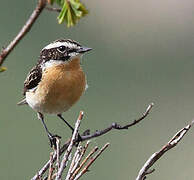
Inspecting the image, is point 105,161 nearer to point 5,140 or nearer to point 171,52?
point 5,140

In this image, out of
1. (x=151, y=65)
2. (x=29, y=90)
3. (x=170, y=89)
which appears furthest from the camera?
(x=151, y=65)

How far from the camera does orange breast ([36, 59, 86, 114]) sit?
480cm

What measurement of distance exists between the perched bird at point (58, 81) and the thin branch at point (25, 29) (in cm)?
240

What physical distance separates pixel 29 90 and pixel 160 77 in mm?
17722

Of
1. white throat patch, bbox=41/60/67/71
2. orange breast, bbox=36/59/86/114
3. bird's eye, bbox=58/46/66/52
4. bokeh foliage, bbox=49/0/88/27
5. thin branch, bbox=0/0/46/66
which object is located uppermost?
thin branch, bbox=0/0/46/66

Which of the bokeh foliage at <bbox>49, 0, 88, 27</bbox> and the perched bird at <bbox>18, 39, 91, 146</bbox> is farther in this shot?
the perched bird at <bbox>18, 39, 91, 146</bbox>

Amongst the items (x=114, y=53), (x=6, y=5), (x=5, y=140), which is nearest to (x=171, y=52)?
(x=114, y=53)

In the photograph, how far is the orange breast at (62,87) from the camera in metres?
4.80

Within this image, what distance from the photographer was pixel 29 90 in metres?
5.22

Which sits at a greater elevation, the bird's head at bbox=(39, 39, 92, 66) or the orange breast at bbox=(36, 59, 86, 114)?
the bird's head at bbox=(39, 39, 92, 66)

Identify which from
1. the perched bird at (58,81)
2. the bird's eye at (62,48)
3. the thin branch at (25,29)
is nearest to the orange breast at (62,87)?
the perched bird at (58,81)

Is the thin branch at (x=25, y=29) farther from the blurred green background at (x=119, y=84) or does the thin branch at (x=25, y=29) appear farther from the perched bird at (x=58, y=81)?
the blurred green background at (x=119, y=84)

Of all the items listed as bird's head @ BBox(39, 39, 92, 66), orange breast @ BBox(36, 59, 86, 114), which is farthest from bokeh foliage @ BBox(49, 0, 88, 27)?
orange breast @ BBox(36, 59, 86, 114)

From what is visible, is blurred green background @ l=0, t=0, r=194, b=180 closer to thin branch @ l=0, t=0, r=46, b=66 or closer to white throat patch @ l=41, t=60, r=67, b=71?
white throat patch @ l=41, t=60, r=67, b=71
